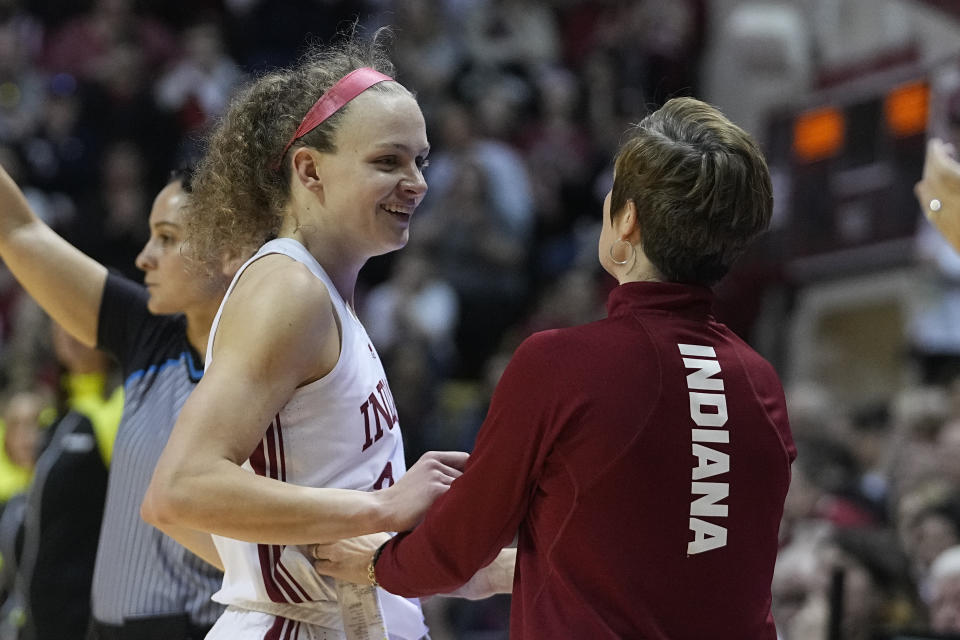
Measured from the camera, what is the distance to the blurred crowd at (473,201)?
5.44 metres

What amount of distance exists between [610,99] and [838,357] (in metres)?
2.72

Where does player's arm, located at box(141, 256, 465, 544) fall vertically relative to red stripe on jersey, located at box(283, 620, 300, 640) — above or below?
above

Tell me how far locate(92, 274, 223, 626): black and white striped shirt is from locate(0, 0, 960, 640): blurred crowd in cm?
171

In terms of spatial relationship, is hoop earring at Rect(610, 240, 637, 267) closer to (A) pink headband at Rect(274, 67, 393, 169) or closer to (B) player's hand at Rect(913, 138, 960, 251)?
(A) pink headband at Rect(274, 67, 393, 169)

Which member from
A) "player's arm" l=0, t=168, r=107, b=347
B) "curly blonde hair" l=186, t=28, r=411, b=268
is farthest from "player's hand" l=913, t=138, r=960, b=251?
"player's arm" l=0, t=168, r=107, b=347

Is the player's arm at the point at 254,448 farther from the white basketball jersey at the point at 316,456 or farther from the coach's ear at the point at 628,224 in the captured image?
the coach's ear at the point at 628,224

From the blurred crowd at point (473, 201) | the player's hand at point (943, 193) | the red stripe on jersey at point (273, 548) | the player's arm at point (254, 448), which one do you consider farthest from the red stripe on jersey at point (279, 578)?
the blurred crowd at point (473, 201)

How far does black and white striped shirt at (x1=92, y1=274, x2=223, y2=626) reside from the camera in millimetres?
3070

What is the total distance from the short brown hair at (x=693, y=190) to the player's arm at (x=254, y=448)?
0.53m

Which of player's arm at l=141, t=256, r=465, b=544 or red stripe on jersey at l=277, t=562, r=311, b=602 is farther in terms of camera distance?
red stripe on jersey at l=277, t=562, r=311, b=602

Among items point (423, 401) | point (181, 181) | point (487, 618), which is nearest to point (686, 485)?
point (181, 181)

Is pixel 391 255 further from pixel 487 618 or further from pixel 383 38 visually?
pixel 383 38

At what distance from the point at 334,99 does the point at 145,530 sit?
3.93 feet

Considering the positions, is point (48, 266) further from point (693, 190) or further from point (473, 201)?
Result: point (473, 201)
